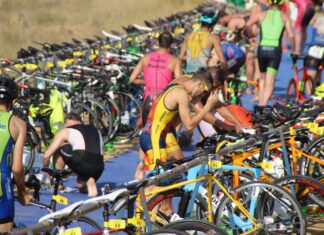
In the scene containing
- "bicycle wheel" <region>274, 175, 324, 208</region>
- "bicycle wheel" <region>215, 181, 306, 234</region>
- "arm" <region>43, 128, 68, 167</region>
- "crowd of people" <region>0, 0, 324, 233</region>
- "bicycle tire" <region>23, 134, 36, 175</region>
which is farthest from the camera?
"bicycle tire" <region>23, 134, 36, 175</region>

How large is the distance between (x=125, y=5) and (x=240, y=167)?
31.4m

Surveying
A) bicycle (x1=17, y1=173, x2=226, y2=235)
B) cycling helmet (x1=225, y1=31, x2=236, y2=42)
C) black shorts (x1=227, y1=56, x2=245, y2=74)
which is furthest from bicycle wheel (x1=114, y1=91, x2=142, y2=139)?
bicycle (x1=17, y1=173, x2=226, y2=235)

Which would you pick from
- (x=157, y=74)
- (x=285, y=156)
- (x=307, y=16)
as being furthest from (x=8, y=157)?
(x=307, y=16)

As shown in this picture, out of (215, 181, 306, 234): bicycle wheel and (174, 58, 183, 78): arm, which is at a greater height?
(174, 58, 183, 78): arm

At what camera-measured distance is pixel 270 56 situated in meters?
16.5

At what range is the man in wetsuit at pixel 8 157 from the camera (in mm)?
7574

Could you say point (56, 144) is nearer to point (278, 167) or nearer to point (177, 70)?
point (177, 70)

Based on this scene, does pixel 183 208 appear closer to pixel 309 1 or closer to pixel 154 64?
pixel 154 64

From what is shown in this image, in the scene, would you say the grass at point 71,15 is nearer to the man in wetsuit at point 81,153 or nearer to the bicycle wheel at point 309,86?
the bicycle wheel at point 309,86

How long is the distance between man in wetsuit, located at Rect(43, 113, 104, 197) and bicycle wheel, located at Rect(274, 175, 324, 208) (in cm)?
292

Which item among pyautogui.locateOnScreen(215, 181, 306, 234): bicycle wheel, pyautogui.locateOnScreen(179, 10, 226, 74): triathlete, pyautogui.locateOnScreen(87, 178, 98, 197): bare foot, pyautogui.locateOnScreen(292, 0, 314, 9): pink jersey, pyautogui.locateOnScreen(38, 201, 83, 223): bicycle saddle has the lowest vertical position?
pyautogui.locateOnScreen(87, 178, 98, 197): bare foot

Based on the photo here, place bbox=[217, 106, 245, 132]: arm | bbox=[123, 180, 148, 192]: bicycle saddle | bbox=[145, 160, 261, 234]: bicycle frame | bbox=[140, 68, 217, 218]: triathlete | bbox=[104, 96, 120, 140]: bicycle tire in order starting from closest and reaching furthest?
bbox=[123, 180, 148, 192]: bicycle saddle
bbox=[145, 160, 261, 234]: bicycle frame
bbox=[140, 68, 217, 218]: triathlete
bbox=[217, 106, 245, 132]: arm
bbox=[104, 96, 120, 140]: bicycle tire

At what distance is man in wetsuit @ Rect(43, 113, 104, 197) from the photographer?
11.8 metres

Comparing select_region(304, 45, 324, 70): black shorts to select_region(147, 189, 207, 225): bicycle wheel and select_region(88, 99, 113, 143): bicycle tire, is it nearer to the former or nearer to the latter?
select_region(88, 99, 113, 143): bicycle tire
